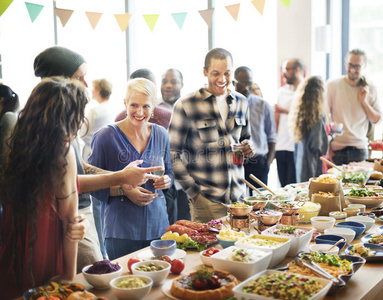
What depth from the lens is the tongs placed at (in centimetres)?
177

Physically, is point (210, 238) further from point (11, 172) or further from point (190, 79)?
point (190, 79)

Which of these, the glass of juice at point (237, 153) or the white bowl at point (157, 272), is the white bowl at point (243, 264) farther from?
the glass of juice at point (237, 153)

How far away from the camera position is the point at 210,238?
2.39 metres

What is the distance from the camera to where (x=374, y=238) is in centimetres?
239

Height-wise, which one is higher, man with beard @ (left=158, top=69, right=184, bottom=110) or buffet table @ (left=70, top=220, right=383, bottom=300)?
man with beard @ (left=158, top=69, right=184, bottom=110)

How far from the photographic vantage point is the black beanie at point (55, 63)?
2281 millimetres

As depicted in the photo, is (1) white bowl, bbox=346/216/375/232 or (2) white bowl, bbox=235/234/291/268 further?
(1) white bowl, bbox=346/216/375/232

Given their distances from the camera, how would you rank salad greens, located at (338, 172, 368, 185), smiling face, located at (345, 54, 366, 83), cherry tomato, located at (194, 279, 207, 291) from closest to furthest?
cherry tomato, located at (194, 279, 207, 291), salad greens, located at (338, 172, 368, 185), smiling face, located at (345, 54, 366, 83)

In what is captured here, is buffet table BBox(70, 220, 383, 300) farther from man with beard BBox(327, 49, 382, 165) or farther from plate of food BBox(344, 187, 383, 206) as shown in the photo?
man with beard BBox(327, 49, 382, 165)

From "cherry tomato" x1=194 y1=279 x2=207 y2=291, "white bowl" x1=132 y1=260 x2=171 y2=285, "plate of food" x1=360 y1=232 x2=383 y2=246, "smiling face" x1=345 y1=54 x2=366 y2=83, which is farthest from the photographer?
"smiling face" x1=345 y1=54 x2=366 y2=83

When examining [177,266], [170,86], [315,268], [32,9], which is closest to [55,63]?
[177,266]

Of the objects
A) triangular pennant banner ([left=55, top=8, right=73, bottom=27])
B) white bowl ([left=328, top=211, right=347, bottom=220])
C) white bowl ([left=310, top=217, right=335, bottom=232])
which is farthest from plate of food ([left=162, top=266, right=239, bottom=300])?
triangular pennant banner ([left=55, top=8, right=73, bottom=27])

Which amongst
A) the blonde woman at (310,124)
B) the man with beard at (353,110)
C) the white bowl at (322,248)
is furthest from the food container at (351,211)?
the man with beard at (353,110)

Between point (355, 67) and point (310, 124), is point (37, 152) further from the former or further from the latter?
point (355, 67)
